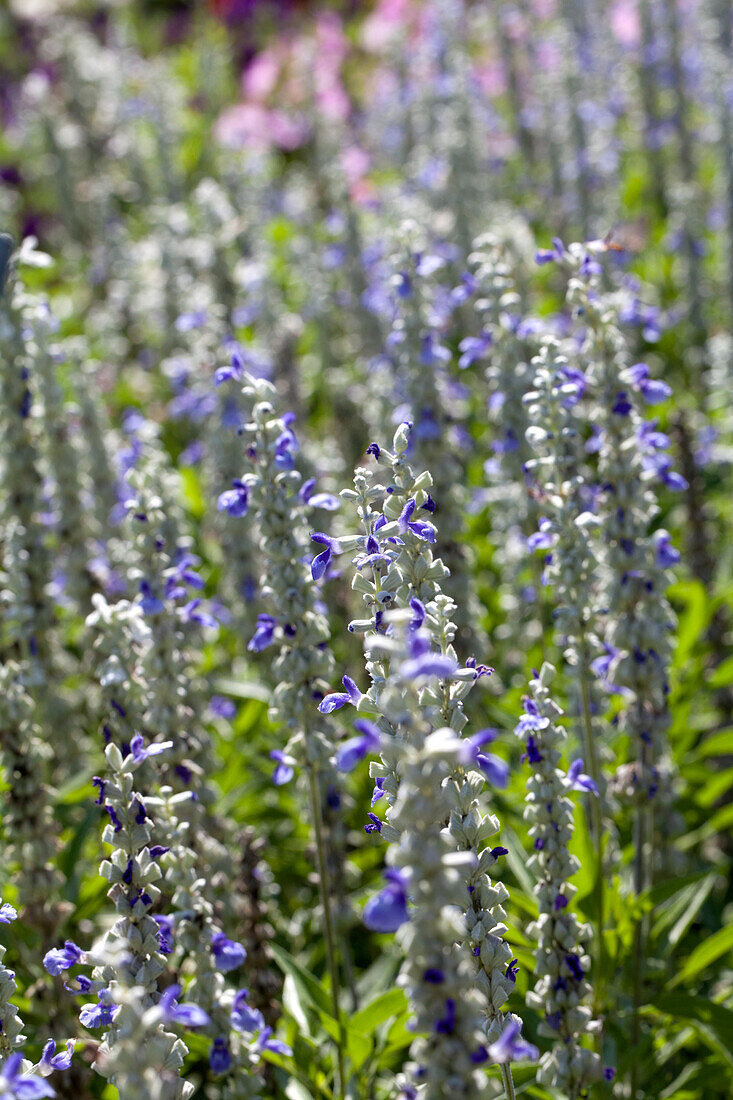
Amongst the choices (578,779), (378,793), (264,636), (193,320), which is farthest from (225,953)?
(193,320)

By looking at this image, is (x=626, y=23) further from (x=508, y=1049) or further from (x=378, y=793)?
(x=508, y=1049)

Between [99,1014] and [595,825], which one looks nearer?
[99,1014]

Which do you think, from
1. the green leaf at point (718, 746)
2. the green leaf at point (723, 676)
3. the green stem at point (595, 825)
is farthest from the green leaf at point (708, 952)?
the green leaf at point (723, 676)

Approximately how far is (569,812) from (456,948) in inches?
44.3

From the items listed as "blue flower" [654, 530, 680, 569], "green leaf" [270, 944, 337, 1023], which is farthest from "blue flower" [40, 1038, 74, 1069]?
"blue flower" [654, 530, 680, 569]

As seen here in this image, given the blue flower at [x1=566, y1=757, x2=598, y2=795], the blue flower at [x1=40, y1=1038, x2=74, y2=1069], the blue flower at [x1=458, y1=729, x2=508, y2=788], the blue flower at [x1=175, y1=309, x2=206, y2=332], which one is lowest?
the blue flower at [x1=40, y1=1038, x2=74, y2=1069]

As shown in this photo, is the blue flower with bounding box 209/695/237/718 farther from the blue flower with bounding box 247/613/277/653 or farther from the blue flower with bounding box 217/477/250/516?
the blue flower with bounding box 217/477/250/516

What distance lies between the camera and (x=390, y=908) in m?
2.48

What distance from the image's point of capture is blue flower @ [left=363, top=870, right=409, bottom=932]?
8.07 ft

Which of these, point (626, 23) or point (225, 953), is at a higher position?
point (626, 23)

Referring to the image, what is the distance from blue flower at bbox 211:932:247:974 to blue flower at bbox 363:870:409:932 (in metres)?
1.75

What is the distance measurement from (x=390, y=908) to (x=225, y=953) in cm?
185

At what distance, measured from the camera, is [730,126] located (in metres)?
10.7

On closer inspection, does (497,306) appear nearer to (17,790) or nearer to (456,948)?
(17,790)
